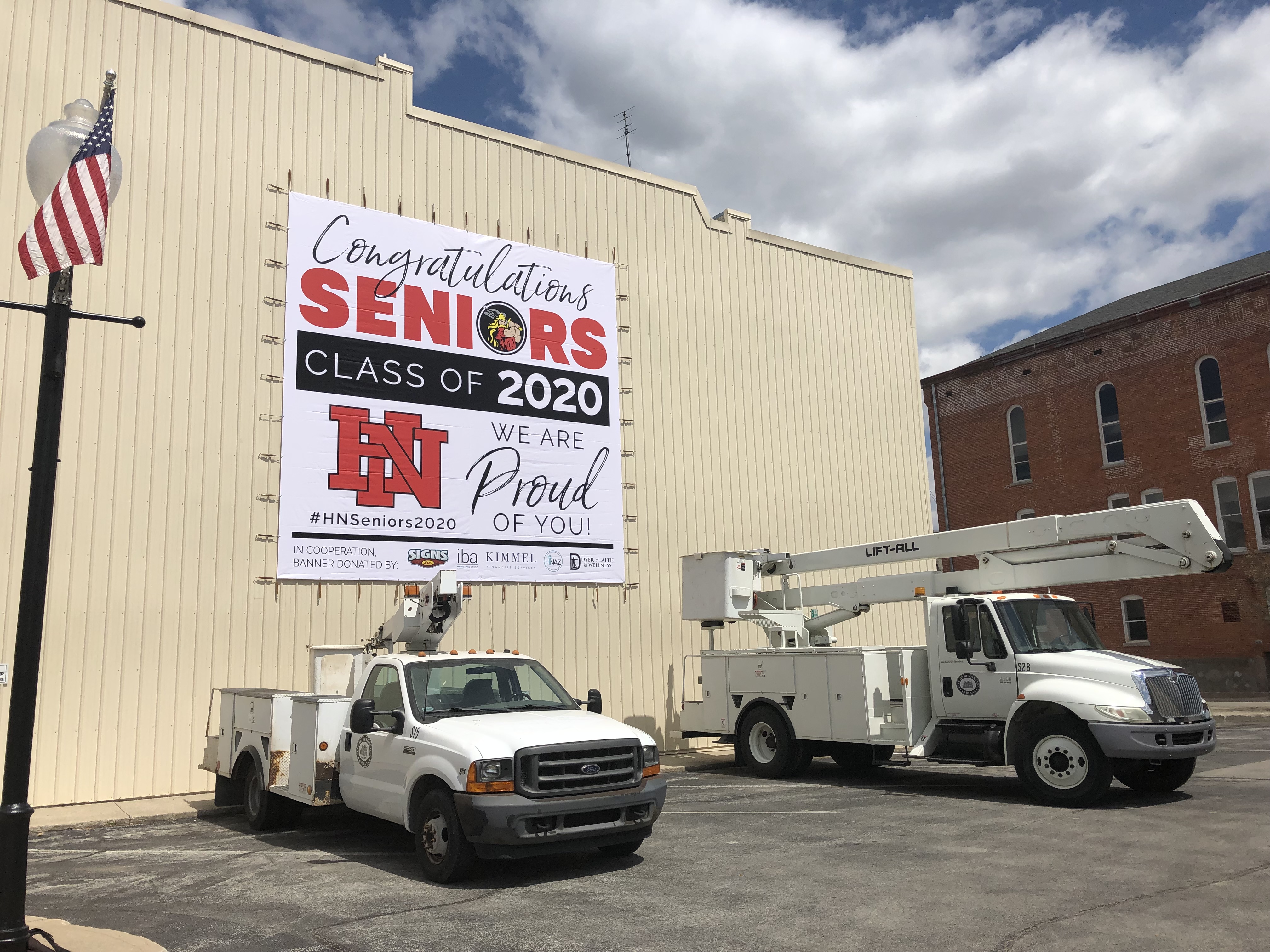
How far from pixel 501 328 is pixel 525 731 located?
34.4ft

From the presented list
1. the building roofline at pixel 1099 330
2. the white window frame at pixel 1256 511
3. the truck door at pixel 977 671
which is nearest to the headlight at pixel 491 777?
the truck door at pixel 977 671

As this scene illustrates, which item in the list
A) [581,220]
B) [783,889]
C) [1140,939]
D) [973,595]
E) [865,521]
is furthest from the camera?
[865,521]

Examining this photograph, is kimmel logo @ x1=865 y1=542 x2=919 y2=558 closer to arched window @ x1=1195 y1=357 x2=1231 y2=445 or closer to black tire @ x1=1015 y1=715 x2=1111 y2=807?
black tire @ x1=1015 y1=715 x2=1111 y2=807

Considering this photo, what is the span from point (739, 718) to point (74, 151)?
39.6 feet

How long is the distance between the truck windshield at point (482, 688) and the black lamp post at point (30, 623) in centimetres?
368

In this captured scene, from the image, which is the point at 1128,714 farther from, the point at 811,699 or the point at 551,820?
the point at 551,820

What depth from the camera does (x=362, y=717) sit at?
865 centimetres

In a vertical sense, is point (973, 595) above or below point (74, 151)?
below

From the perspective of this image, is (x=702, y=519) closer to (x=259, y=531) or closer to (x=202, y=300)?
(x=259, y=531)

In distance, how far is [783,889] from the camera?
740cm

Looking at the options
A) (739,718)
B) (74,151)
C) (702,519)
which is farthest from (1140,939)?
(702,519)

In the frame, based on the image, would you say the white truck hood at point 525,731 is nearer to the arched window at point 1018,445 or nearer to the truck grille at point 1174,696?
the truck grille at point 1174,696

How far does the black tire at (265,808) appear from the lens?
10.6 metres

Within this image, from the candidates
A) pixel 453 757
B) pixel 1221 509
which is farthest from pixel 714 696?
pixel 1221 509
